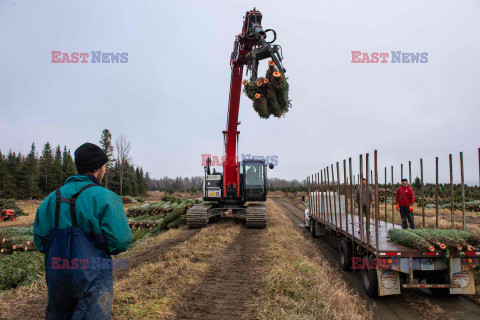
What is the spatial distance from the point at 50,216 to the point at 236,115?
10.2 m

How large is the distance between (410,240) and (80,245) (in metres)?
5.57

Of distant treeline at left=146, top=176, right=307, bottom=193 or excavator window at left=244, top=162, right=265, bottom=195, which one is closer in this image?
excavator window at left=244, top=162, right=265, bottom=195

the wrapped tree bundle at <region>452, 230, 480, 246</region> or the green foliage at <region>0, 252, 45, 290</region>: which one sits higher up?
the wrapped tree bundle at <region>452, 230, 480, 246</region>

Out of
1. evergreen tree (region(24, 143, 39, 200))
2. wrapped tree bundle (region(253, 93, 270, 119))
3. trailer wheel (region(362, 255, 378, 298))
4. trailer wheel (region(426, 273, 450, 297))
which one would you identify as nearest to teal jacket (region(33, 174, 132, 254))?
trailer wheel (region(362, 255, 378, 298))

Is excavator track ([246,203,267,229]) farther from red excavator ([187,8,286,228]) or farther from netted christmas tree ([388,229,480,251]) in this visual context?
netted christmas tree ([388,229,480,251])

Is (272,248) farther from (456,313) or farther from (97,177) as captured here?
(97,177)

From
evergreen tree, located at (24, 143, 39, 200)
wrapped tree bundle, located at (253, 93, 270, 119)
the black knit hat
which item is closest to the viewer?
the black knit hat

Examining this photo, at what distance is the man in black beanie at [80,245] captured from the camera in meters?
2.21

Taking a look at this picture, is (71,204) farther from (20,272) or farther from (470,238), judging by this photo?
(470,238)

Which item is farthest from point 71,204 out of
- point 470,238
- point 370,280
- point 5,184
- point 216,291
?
point 5,184

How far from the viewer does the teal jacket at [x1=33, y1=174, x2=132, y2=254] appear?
2.26 m

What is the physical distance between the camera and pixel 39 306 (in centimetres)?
454

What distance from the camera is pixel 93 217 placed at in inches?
89.2

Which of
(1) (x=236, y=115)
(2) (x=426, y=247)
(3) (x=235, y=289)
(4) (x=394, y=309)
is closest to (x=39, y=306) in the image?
(3) (x=235, y=289)
